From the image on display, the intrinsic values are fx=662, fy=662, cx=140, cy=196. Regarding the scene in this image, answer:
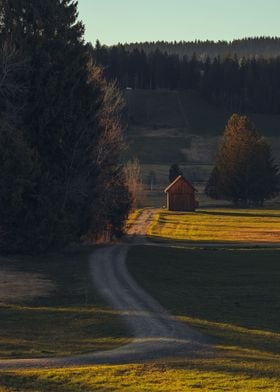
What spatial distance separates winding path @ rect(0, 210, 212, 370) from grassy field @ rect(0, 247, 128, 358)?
61 cm

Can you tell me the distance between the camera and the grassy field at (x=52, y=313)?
64.0 ft

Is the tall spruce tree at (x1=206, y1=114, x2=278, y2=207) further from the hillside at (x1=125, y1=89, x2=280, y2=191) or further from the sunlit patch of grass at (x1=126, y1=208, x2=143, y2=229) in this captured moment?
the hillside at (x1=125, y1=89, x2=280, y2=191)

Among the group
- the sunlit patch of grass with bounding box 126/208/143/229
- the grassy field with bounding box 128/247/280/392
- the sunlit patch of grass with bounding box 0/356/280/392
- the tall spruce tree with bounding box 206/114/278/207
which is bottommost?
the sunlit patch of grass with bounding box 126/208/143/229

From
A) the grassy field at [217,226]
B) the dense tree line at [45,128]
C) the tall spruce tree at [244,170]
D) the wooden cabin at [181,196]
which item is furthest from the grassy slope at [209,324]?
the tall spruce tree at [244,170]

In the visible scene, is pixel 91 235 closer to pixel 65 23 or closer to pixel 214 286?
pixel 65 23

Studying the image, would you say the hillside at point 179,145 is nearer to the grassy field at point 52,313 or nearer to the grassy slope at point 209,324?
the grassy slope at point 209,324

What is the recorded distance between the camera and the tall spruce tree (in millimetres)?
106375

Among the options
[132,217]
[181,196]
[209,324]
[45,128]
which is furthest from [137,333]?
[181,196]

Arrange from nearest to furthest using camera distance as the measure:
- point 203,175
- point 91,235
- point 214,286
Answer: point 214,286 → point 91,235 → point 203,175

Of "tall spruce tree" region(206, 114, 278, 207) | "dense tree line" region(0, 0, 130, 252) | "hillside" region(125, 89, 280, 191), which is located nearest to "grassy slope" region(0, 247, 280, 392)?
"dense tree line" region(0, 0, 130, 252)

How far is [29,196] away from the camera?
41.8 metres

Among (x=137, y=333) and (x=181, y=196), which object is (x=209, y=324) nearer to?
(x=137, y=333)

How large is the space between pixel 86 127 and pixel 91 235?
10.6 metres

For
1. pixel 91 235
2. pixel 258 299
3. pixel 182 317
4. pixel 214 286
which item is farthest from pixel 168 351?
pixel 91 235
